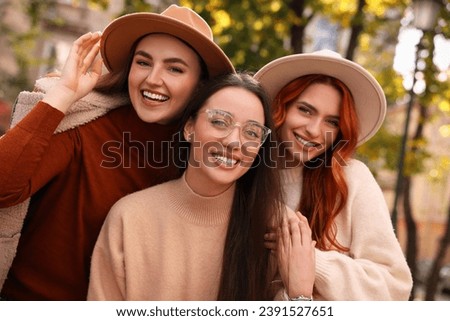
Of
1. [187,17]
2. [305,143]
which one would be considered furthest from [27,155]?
[305,143]

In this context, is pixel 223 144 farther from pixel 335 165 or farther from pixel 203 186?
pixel 335 165

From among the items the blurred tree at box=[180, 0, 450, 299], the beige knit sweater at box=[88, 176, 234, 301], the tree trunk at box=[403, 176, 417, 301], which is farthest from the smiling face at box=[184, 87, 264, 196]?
the tree trunk at box=[403, 176, 417, 301]

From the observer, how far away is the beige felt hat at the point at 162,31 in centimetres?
301

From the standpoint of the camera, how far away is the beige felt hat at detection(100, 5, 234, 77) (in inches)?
118

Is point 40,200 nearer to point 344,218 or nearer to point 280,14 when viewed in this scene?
point 344,218

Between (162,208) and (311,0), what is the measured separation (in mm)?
6248

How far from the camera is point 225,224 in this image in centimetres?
289

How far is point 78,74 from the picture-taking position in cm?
298

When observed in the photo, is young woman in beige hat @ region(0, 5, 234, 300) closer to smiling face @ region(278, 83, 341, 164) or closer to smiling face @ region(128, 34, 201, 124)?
smiling face @ region(128, 34, 201, 124)

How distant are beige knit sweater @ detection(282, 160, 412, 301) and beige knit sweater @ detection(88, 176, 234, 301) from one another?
1.71ft

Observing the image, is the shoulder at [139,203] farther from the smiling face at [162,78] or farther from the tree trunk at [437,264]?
the tree trunk at [437,264]

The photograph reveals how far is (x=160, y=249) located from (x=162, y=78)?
2.77 feet

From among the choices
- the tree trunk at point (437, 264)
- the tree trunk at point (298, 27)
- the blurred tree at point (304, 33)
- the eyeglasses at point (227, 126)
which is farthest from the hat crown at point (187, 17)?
the tree trunk at point (437, 264)
